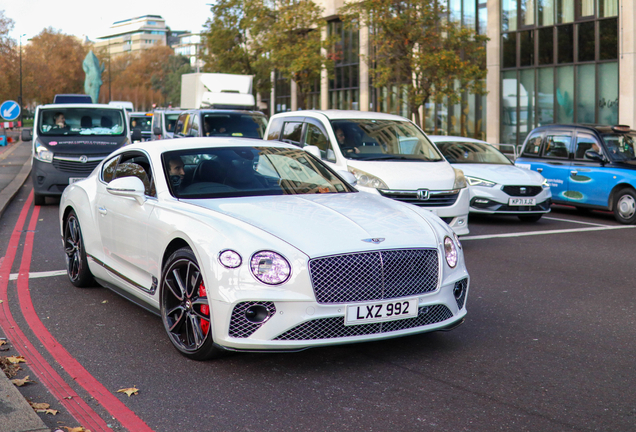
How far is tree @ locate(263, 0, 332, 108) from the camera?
3478 centimetres

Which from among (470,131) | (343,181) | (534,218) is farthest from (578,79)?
(343,181)

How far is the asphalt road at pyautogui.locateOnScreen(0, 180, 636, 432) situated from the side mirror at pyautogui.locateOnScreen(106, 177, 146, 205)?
1.01 meters

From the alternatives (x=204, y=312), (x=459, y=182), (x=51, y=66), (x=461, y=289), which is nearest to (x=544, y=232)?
(x=459, y=182)

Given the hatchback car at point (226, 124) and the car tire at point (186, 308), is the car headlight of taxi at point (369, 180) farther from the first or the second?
the hatchback car at point (226, 124)

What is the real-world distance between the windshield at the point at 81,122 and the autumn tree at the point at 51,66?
6177 cm

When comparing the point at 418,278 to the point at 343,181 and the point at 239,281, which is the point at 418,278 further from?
the point at 343,181

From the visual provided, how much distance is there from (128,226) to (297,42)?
102 feet

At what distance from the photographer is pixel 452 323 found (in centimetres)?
508

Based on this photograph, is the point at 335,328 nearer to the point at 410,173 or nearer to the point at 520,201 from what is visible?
the point at 410,173

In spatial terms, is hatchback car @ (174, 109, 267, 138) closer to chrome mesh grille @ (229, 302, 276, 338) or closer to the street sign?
the street sign

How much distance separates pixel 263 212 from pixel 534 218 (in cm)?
930

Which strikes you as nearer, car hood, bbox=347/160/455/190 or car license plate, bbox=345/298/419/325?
car license plate, bbox=345/298/419/325

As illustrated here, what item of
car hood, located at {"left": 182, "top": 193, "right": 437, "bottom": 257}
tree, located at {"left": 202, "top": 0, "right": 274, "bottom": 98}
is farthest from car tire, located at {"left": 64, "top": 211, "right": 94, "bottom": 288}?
tree, located at {"left": 202, "top": 0, "right": 274, "bottom": 98}

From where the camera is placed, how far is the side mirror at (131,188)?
19.2 ft
